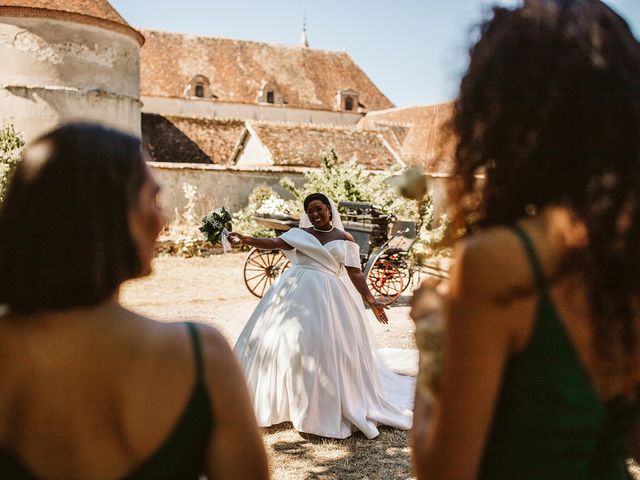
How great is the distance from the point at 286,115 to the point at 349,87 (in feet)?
18.8

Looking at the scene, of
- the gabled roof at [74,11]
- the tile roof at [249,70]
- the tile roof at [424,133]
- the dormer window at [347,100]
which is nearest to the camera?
the tile roof at [424,133]

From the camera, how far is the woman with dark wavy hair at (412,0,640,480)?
1126mm

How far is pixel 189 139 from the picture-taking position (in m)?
28.4

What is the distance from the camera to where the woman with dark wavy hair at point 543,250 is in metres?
1.13

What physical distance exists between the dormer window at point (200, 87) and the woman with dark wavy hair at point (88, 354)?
39622 mm

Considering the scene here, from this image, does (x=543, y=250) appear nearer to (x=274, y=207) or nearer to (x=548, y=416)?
(x=548, y=416)

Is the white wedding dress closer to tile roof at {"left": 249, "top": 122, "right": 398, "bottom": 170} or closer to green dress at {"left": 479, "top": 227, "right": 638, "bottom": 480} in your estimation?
green dress at {"left": 479, "top": 227, "right": 638, "bottom": 480}

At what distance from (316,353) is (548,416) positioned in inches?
174

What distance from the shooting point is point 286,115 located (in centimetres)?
4162

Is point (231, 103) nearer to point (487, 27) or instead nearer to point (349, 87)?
point (349, 87)

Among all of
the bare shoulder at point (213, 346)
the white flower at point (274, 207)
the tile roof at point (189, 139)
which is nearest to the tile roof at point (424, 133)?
the bare shoulder at point (213, 346)

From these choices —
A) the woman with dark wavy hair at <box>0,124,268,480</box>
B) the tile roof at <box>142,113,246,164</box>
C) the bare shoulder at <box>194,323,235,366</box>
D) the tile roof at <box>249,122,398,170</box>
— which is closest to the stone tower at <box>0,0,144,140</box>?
the tile roof at <box>142,113,246,164</box>

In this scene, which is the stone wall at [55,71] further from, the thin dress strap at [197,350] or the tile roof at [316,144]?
the thin dress strap at [197,350]

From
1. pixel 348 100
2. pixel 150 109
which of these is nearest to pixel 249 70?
pixel 348 100
